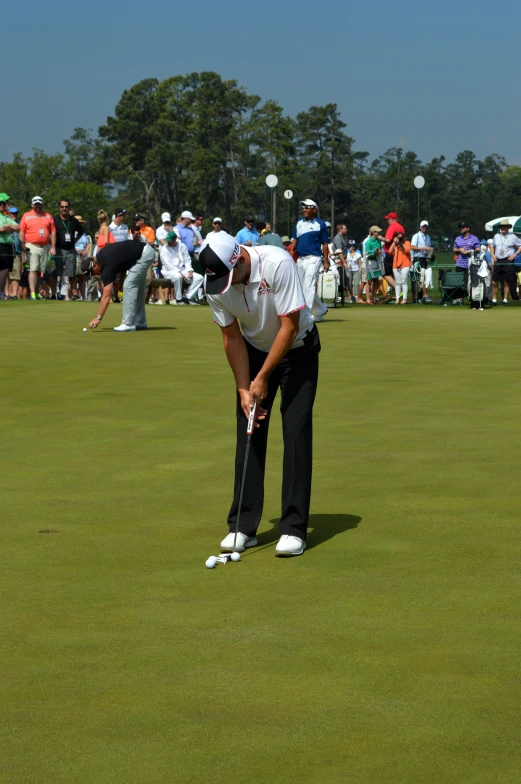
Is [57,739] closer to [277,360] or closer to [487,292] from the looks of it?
[277,360]

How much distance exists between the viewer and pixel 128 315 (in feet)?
68.9

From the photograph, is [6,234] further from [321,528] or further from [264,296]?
[264,296]

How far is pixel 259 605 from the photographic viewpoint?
5.72 meters

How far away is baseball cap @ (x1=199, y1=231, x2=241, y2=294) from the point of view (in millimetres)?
6188

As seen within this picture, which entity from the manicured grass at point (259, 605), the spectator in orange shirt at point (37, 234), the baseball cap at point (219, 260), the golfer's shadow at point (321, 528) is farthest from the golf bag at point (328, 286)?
the baseball cap at point (219, 260)

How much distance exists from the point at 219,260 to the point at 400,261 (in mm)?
25742

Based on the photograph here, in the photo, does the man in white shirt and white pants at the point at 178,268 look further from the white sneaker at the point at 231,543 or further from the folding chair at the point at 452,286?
the white sneaker at the point at 231,543

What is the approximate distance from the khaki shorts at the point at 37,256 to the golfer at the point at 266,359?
70.1 feet

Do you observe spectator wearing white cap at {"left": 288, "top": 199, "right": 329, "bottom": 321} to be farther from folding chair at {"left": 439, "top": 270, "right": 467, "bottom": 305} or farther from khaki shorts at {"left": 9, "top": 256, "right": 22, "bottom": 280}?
folding chair at {"left": 439, "top": 270, "right": 467, "bottom": 305}

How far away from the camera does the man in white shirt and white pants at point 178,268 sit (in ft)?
97.1

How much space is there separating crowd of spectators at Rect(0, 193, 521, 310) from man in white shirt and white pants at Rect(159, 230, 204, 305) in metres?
0.02

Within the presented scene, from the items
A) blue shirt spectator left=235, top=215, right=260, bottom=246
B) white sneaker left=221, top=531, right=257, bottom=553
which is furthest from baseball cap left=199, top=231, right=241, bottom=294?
blue shirt spectator left=235, top=215, right=260, bottom=246

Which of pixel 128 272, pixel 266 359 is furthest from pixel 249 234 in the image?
pixel 266 359

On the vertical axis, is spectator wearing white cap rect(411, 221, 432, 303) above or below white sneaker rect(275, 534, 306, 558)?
above
